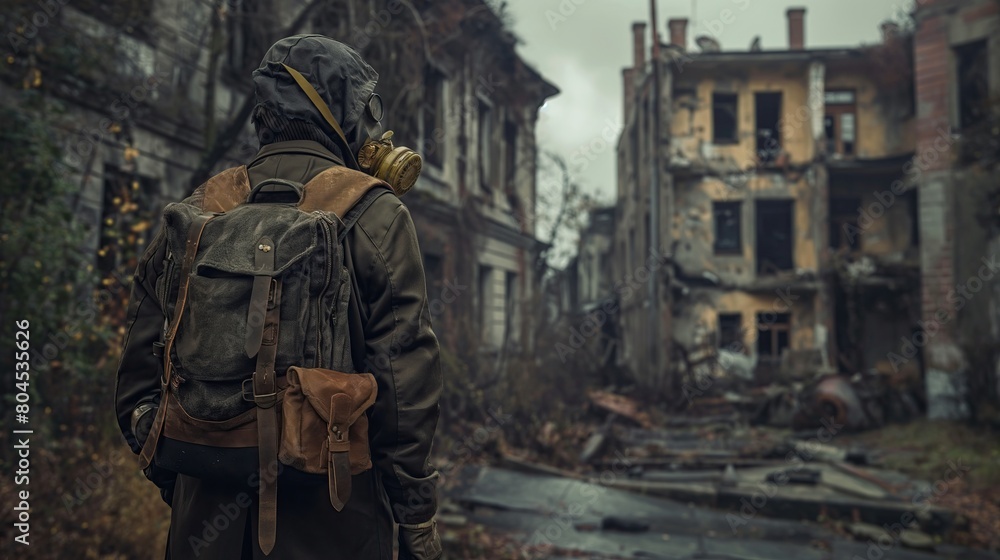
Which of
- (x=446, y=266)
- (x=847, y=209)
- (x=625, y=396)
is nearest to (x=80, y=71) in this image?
(x=446, y=266)

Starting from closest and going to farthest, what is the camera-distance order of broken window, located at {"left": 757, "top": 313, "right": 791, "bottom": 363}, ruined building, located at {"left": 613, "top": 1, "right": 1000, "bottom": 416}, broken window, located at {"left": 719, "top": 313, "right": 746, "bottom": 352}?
ruined building, located at {"left": 613, "top": 1, "right": 1000, "bottom": 416}, broken window, located at {"left": 719, "top": 313, "right": 746, "bottom": 352}, broken window, located at {"left": 757, "top": 313, "right": 791, "bottom": 363}

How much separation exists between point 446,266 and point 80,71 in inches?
332

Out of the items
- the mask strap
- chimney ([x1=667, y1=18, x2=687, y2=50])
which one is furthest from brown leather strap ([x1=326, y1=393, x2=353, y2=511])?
chimney ([x1=667, y1=18, x2=687, y2=50])

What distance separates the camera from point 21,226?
5836mm

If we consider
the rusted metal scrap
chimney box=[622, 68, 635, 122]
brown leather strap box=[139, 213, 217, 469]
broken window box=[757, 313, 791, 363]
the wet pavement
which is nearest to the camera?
brown leather strap box=[139, 213, 217, 469]

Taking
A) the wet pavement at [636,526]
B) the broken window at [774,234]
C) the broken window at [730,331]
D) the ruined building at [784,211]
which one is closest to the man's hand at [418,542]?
the wet pavement at [636,526]

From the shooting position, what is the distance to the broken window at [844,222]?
22688 millimetres

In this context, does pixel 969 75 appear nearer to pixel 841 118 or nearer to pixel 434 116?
pixel 841 118

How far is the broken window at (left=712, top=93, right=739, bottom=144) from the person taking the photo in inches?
923

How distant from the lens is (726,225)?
23.2 metres

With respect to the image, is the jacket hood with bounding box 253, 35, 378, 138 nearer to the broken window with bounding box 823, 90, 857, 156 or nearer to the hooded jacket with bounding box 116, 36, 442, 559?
the hooded jacket with bounding box 116, 36, 442, 559

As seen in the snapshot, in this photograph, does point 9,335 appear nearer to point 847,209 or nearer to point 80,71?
point 80,71

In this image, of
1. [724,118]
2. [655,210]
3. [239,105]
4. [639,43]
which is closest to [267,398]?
[239,105]
